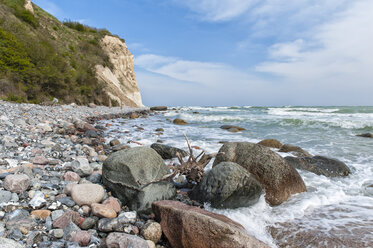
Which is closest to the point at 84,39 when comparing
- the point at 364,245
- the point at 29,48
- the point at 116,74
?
the point at 116,74

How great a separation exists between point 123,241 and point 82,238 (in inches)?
15.8

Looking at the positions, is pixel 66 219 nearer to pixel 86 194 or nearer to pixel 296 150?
pixel 86 194

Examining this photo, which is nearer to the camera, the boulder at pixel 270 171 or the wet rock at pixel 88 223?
the wet rock at pixel 88 223

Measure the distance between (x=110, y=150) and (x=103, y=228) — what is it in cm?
405

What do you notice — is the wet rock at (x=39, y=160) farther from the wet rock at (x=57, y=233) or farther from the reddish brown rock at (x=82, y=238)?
the reddish brown rock at (x=82, y=238)

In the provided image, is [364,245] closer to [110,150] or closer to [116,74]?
[110,150]

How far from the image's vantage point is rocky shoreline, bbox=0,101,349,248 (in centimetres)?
205

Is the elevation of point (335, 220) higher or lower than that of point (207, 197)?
lower

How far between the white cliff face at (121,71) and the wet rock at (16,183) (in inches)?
1100

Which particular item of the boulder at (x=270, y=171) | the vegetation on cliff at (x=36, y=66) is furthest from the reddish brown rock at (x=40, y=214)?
the vegetation on cliff at (x=36, y=66)

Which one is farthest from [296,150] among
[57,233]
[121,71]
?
[121,71]

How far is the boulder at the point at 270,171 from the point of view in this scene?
3.64m

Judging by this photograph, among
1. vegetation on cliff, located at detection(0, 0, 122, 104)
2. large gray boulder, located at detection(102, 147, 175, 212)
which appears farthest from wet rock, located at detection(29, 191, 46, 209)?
vegetation on cliff, located at detection(0, 0, 122, 104)

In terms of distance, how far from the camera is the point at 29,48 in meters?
14.9
